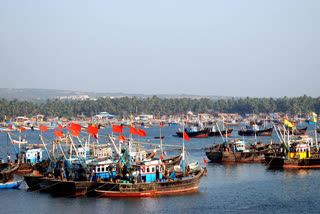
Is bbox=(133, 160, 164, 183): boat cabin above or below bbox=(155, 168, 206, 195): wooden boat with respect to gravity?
above

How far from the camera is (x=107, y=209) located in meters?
60.6

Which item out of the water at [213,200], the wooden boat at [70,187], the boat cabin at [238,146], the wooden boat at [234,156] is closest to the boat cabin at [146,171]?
the water at [213,200]

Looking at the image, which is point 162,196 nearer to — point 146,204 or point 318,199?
point 146,204

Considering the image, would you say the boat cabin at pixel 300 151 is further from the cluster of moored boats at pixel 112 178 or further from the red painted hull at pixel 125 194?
the red painted hull at pixel 125 194

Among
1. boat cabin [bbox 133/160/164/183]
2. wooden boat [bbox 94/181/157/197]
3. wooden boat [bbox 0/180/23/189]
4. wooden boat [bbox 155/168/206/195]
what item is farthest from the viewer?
wooden boat [bbox 0/180/23/189]

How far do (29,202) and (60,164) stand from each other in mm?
8613

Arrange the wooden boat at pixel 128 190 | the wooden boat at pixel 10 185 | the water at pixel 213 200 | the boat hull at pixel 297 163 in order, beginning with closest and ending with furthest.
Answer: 1. the water at pixel 213 200
2. the wooden boat at pixel 128 190
3. the wooden boat at pixel 10 185
4. the boat hull at pixel 297 163

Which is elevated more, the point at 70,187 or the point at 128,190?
the point at 128,190

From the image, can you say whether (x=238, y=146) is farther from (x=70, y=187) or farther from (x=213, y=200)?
(x=70, y=187)

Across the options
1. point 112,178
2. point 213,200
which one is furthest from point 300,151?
point 112,178

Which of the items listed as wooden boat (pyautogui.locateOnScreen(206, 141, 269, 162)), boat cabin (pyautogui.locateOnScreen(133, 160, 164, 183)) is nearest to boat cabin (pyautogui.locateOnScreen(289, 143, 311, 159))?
wooden boat (pyautogui.locateOnScreen(206, 141, 269, 162))

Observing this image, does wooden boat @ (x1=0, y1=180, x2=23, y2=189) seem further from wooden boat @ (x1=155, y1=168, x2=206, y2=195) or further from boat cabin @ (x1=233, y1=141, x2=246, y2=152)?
boat cabin @ (x1=233, y1=141, x2=246, y2=152)

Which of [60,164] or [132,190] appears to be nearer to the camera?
[132,190]

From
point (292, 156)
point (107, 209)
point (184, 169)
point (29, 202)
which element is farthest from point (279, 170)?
point (29, 202)
